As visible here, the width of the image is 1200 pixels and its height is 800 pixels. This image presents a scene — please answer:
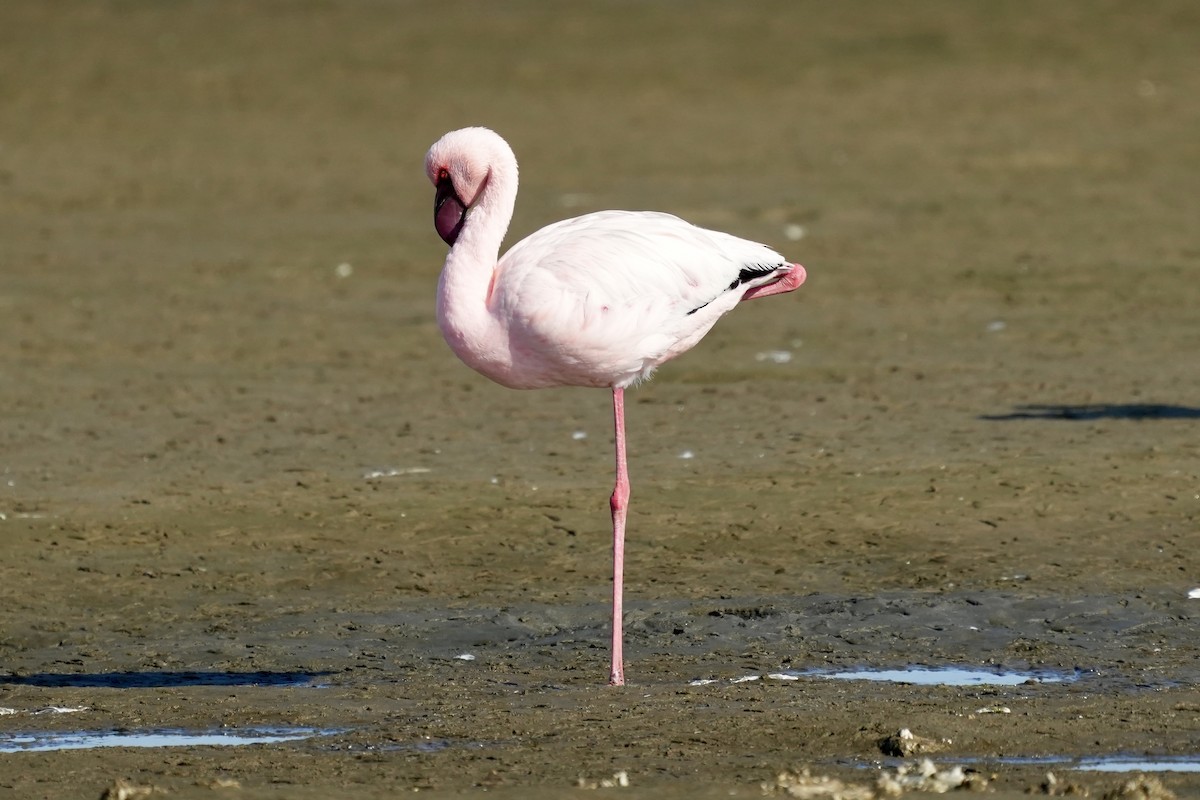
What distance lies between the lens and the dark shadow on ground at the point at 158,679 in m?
6.29

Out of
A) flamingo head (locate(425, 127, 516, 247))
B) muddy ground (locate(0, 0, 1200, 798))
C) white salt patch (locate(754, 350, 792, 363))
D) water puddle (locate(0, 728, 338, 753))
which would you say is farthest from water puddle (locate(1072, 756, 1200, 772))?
white salt patch (locate(754, 350, 792, 363))

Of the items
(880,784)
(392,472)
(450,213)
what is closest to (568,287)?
(450,213)

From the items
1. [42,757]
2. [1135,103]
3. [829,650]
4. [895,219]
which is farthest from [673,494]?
[1135,103]

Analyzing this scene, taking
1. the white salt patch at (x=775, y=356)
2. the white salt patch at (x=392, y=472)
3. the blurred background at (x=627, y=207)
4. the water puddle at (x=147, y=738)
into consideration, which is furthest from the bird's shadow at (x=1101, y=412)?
the water puddle at (x=147, y=738)

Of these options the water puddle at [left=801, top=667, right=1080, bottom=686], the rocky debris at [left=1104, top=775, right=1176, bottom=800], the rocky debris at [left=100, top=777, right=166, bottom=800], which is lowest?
the rocky debris at [left=1104, top=775, right=1176, bottom=800]

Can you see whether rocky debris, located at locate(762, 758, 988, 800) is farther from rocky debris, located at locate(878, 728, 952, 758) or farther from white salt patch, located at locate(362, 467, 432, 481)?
white salt patch, located at locate(362, 467, 432, 481)

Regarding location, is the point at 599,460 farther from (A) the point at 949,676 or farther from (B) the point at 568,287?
(A) the point at 949,676

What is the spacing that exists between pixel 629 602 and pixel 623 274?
4.19 ft

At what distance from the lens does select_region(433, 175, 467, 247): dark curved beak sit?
6375 mm

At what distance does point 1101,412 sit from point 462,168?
4.07m

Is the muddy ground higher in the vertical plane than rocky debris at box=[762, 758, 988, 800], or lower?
higher

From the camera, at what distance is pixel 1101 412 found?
30.8ft

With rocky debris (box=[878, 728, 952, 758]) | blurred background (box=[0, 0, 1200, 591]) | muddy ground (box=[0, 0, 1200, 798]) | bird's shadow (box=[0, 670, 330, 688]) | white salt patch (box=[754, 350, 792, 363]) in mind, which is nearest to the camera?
rocky debris (box=[878, 728, 952, 758])

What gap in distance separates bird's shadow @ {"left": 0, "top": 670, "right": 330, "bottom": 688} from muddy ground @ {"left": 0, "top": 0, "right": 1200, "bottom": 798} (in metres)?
0.03
